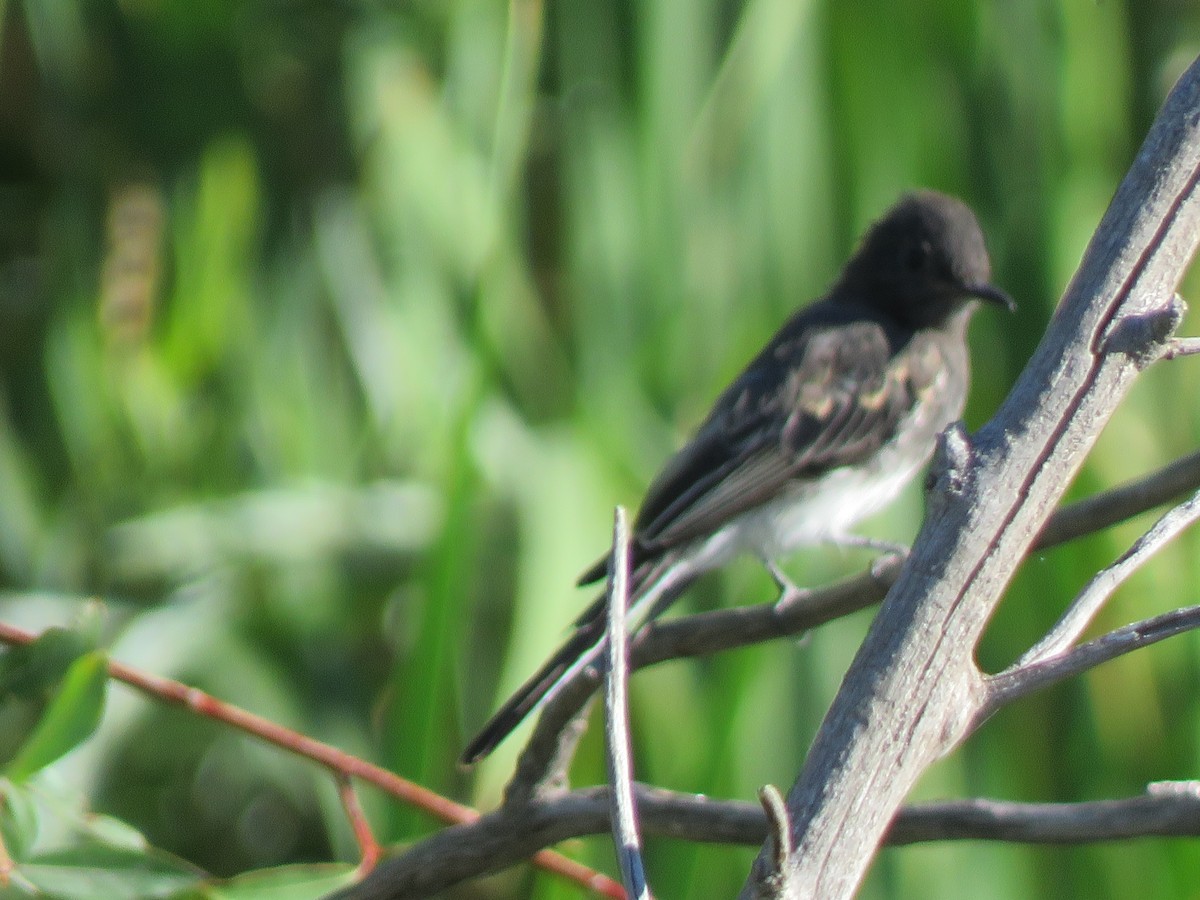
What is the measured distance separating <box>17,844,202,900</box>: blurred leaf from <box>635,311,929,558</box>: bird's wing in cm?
134

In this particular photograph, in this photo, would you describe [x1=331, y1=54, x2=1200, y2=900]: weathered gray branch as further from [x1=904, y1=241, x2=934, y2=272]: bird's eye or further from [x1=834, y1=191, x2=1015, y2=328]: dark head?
[x1=904, y1=241, x2=934, y2=272]: bird's eye

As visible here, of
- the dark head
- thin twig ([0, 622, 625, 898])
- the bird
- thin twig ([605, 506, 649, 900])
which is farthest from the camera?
the dark head

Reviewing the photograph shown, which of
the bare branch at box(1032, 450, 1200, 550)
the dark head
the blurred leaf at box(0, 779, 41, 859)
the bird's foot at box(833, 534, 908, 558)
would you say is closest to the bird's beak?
the dark head

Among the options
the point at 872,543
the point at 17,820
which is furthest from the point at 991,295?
the point at 17,820

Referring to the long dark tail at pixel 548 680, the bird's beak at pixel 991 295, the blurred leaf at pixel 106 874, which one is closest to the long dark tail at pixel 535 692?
the long dark tail at pixel 548 680

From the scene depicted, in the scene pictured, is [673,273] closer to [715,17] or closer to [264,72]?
[715,17]

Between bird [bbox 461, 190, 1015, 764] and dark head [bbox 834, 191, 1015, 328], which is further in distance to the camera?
dark head [bbox 834, 191, 1015, 328]

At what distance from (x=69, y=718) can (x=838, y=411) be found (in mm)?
1845

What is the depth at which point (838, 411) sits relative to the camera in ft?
8.84

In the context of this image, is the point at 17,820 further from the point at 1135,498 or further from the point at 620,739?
the point at 1135,498

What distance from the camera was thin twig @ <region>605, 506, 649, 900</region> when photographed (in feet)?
2.41

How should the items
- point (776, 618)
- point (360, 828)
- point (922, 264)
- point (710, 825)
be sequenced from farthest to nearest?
1. point (922, 264)
2. point (776, 618)
3. point (360, 828)
4. point (710, 825)

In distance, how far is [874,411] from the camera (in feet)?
8.89

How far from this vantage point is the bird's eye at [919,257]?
279 centimetres
